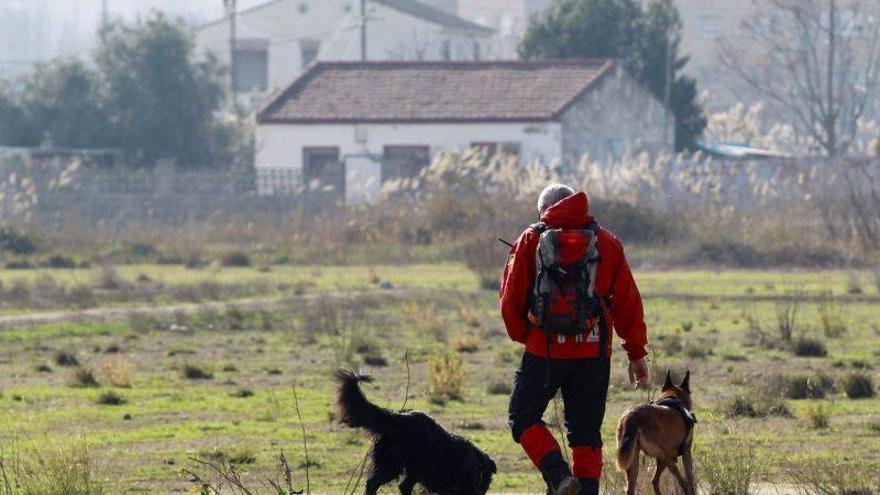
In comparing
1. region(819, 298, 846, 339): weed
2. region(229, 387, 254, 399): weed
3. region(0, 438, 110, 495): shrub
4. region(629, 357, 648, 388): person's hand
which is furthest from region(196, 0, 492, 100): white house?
region(629, 357, 648, 388): person's hand

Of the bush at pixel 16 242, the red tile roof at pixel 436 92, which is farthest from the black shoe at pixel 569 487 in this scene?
the red tile roof at pixel 436 92

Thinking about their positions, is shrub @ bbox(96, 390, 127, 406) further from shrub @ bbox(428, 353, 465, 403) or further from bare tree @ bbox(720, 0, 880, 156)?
bare tree @ bbox(720, 0, 880, 156)

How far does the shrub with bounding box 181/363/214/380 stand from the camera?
20.7 meters

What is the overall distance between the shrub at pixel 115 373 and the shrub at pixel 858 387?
7.09m

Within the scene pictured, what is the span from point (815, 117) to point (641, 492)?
186 feet

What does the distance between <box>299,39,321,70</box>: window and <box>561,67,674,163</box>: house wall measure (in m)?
33.4

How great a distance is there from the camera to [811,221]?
1613 inches

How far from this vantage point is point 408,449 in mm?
10625

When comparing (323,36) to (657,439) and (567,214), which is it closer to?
(657,439)

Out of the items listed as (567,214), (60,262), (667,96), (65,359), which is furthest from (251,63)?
(567,214)

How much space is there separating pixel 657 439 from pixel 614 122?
50.6 metres

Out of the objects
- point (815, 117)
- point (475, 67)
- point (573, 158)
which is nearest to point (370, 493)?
point (573, 158)

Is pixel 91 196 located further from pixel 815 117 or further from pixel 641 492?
pixel 641 492

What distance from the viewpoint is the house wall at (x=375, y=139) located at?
5744cm
